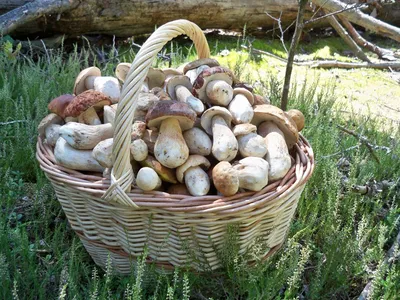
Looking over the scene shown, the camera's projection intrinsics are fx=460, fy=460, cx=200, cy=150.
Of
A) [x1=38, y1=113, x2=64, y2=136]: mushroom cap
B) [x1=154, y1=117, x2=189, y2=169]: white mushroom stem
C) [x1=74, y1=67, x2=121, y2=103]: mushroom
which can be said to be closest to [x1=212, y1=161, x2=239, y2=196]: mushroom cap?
[x1=154, y1=117, x2=189, y2=169]: white mushroom stem

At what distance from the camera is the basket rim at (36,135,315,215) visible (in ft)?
4.57

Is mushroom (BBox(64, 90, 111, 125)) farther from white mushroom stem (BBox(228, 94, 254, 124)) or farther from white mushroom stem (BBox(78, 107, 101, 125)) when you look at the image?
white mushroom stem (BBox(228, 94, 254, 124))

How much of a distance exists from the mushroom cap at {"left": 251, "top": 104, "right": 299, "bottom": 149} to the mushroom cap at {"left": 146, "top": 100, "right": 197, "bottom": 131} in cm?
31

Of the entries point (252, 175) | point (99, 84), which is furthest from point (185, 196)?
point (99, 84)

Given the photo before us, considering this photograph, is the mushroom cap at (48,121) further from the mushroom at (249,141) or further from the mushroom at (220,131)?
the mushroom at (249,141)

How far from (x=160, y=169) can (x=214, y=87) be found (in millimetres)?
409

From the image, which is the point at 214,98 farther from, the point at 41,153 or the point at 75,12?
the point at 75,12

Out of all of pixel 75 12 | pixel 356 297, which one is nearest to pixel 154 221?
pixel 356 297

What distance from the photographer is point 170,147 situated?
58.8 inches

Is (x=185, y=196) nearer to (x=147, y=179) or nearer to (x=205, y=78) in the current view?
(x=147, y=179)

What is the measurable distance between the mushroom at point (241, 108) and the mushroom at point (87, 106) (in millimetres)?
480

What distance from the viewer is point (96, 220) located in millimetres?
1560

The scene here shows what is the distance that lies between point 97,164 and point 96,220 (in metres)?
0.19

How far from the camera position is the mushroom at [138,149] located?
1.53 metres
